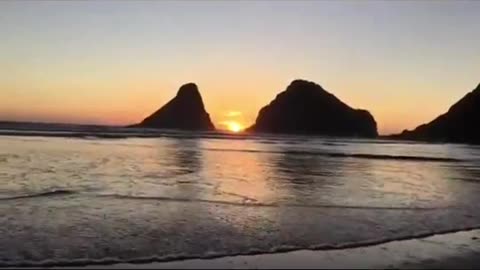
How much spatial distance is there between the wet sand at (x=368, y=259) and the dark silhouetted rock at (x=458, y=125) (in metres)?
134

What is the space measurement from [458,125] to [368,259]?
154m

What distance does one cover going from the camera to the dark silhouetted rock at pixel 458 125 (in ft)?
458

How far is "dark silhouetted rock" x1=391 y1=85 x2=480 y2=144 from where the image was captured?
13975cm

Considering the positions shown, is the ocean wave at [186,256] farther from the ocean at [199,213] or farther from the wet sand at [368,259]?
the wet sand at [368,259]

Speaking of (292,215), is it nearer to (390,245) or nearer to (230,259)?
(390,245)

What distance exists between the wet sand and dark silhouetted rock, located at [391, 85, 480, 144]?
134370 mm

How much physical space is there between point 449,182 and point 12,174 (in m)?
16.5

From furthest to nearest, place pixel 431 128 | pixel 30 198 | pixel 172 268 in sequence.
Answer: pixel 431 128
pixel 30 198
pixel 172 268

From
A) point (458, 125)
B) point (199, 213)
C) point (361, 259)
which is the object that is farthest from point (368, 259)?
point (458, 125)

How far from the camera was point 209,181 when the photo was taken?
58.3 ft

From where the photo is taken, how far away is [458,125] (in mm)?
148500

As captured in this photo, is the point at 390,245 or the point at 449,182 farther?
the point at 449,182

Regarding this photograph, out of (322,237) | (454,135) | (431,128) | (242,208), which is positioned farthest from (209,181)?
(431,128)

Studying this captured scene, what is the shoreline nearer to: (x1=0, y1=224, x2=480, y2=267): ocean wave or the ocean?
(x1=0, y1=224, x2=480, y2=267): ocean wave
